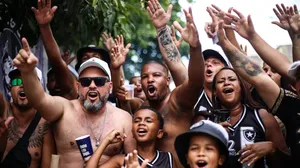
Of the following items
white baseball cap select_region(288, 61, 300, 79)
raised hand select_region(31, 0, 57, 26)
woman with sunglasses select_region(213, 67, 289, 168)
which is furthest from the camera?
raised hand select_region(31, 0, 57, 26)

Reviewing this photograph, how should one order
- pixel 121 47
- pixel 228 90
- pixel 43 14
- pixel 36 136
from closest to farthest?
pixel 228 90 → pixel 36 136 → pixel 43 14 → pixel 121 47

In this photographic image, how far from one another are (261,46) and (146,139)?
59.2 inches

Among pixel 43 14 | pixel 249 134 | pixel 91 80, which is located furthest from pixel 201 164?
pixel 43 14

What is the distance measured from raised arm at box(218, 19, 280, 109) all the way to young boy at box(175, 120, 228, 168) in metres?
0.68

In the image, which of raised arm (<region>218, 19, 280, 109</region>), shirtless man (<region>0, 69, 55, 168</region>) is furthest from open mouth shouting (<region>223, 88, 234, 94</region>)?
shirtless man (<region>0, 69, 55, 168</region>)

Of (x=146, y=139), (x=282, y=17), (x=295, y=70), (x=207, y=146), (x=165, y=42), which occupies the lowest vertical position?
(x=207, y=146)

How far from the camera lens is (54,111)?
5758 mm

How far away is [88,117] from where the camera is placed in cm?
608

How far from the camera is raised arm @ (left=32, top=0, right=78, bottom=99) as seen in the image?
632 cm

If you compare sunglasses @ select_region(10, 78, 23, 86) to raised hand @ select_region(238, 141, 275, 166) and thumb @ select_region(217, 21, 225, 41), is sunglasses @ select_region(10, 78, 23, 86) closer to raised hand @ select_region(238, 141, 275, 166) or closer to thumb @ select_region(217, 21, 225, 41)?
thumb @ select_region(217, 21, 225, 41)

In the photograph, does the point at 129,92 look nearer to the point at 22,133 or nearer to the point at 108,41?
the point at 108,41

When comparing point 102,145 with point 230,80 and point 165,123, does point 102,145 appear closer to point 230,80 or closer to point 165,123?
point 165,123

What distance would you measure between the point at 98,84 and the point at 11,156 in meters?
1.19

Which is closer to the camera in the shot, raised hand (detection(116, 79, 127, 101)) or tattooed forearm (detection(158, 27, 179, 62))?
tattooed forearm (detection(158, 27, 179, 62))
